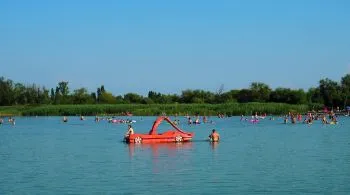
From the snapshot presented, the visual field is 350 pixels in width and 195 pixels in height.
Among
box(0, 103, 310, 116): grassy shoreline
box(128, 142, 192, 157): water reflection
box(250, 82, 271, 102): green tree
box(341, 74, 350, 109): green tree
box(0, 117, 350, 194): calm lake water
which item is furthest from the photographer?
box(250, 82, 271, 102): green tree

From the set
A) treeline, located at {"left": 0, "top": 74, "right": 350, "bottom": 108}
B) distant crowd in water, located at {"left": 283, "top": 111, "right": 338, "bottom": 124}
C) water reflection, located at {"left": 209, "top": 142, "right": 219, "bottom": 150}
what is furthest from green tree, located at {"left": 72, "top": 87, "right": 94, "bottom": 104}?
water reflection, located at {"left": 209, "top": 142, "right": 219, "bottom": 150}

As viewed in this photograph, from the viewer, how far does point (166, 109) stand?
13888 centimetres

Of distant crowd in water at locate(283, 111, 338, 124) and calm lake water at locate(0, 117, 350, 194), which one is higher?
distant crowd in water at locate(283, 111, 338, 124)

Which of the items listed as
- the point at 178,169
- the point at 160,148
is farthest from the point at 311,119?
the point at 178,169

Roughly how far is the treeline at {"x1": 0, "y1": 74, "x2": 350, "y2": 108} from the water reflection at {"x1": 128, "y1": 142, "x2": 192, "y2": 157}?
107673 millimetres

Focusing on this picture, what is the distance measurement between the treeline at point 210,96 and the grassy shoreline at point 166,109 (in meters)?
24.1

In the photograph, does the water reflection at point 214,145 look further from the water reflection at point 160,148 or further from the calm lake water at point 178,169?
the water reflection at point 160,148

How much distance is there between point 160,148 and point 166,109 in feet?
299

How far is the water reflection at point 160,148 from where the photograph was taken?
1755 inches

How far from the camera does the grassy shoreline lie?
5143 inches

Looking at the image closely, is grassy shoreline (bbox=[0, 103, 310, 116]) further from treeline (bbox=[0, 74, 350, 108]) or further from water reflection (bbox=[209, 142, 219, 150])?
water reflection (bbox=[209, 142, 219, 150])

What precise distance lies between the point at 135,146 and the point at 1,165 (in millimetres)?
13580

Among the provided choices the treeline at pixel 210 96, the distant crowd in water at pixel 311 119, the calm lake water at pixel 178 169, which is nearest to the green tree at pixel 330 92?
the treeline at pixel 210 96

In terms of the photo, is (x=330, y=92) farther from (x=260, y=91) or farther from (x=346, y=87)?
(x=260, y=91)
